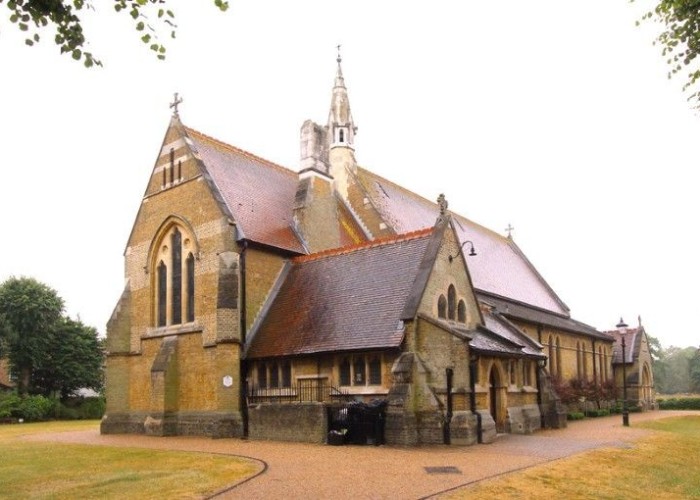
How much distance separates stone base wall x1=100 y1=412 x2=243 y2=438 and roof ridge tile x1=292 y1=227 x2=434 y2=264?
7.99 m

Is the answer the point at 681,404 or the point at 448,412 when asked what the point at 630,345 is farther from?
the point at 448,412

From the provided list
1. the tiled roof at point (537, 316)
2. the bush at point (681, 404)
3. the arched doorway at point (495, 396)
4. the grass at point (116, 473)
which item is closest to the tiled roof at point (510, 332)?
the tiled roof at point (537, 316)

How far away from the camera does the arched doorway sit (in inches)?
1057

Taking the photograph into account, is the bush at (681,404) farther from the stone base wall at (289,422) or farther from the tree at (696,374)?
the stone base wall at (289,422)

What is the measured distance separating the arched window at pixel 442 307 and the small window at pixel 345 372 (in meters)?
3.93

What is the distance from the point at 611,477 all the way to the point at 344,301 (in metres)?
12.9

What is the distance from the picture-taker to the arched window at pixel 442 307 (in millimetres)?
25922

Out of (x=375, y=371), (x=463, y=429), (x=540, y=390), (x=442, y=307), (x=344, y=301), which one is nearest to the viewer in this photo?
(x=463, y=429)

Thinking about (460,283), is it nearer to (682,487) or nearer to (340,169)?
(682,487)

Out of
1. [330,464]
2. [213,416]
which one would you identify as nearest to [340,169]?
[213,416]

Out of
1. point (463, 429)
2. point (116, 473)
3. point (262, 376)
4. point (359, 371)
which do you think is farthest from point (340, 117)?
point (116, 473)

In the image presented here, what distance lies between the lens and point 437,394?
23.4m

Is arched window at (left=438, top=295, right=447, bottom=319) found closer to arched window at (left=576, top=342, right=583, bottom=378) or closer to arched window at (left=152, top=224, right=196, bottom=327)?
arched window at (left=152, top=224, right=196, bottom=327)

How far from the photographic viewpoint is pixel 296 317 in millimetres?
28625
